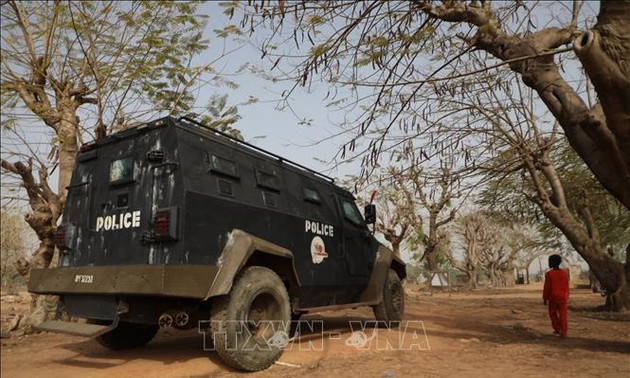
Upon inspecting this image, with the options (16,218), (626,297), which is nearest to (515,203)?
(626,297)

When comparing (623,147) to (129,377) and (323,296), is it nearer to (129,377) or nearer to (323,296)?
(323,296)

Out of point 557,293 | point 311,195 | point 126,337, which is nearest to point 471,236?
point 557,293

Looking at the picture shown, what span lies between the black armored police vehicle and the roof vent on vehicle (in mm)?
Result: 10

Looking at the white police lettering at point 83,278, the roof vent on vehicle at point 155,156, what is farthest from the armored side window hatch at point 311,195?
the white police lettering at point 83,278

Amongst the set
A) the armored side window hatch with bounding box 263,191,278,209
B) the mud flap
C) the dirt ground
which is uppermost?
the armored side window hatch with bounding box 263,191,278,209

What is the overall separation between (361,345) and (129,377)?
305 cm

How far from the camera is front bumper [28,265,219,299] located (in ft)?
13.8

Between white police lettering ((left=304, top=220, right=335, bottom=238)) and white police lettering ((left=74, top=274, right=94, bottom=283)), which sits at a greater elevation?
white police lettering ((left=304, top=220, right=335, bottom=238))

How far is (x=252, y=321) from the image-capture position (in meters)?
4.91

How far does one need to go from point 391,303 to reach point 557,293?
9.01ft

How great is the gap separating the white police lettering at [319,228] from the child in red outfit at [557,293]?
3905 millimetres

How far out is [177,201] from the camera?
447cm

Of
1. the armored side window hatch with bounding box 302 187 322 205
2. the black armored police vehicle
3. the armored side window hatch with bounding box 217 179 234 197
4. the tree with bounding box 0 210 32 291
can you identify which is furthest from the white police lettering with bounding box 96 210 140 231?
the tree with bounding box 0 210 32 291

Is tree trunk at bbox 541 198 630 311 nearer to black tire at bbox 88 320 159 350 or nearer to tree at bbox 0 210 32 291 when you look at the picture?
black tire at bbox 88 320 159 350
